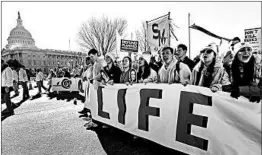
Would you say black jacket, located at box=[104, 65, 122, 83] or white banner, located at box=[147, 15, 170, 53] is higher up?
white banner, located at box=[147, 15, 170, 53]

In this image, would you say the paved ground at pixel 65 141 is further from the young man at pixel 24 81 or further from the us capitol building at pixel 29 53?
the us capitol building at pixel 29 53

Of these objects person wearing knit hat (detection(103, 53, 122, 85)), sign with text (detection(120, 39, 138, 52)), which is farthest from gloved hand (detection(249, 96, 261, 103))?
sign with text (detection(120, 39, 138, 52))

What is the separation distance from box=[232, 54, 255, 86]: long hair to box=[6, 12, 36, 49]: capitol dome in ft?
371

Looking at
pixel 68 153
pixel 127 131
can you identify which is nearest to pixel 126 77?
pixel 127 131

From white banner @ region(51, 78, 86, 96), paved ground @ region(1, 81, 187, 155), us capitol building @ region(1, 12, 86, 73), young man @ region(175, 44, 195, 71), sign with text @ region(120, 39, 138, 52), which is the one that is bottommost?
paved ground @ region(1, 81, 187, 155)

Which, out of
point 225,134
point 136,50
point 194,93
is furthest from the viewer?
point 136,50

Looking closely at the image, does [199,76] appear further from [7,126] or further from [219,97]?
[7,126]

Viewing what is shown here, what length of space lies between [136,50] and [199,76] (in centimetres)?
439

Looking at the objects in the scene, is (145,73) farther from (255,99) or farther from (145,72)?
(255,99)

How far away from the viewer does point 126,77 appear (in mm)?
4742

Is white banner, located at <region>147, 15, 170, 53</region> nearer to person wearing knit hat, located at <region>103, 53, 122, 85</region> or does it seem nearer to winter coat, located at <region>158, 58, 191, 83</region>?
person wearing knit hat, located at <region>103, 53, 122, 85</region>

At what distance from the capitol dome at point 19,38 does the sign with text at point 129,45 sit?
108m

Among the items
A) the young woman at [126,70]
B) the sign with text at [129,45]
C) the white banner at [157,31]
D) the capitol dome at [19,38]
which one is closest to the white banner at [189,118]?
the young woman at [126,70]

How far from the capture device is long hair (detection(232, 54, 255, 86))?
A: 2654 millimetres
